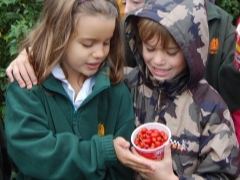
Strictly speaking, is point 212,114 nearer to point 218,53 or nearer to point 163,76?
point 163,76

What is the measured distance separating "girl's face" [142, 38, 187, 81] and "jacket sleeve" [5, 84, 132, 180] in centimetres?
47

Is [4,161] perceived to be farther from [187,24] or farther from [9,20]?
[9,20]

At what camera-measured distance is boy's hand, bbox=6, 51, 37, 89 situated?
2.65 metres

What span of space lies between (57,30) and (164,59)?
0.60 meters

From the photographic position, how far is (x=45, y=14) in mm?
2766

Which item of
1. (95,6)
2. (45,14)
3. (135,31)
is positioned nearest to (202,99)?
(135,31)

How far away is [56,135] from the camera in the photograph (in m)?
2.62

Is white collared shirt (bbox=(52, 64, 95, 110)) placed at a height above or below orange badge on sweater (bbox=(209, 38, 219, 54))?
above

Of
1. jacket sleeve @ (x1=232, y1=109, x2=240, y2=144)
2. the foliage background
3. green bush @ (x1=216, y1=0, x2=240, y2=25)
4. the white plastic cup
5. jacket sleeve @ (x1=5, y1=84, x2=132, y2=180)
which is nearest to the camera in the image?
the white plastic cup

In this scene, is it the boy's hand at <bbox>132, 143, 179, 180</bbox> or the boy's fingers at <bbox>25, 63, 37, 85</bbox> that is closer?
the boy's hand at <bbox>132, 143, 179, 180</bbox>

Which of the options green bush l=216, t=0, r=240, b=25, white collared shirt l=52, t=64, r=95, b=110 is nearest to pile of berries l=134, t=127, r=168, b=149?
white collared shirt l=52, t=64, r=95, b=110

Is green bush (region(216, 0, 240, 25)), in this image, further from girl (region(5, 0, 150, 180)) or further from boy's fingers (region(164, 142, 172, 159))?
boy's fingers (region(164, 142, 172, 159))

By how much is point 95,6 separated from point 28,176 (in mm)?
1002

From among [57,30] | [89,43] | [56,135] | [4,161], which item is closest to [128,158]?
[56,135]
